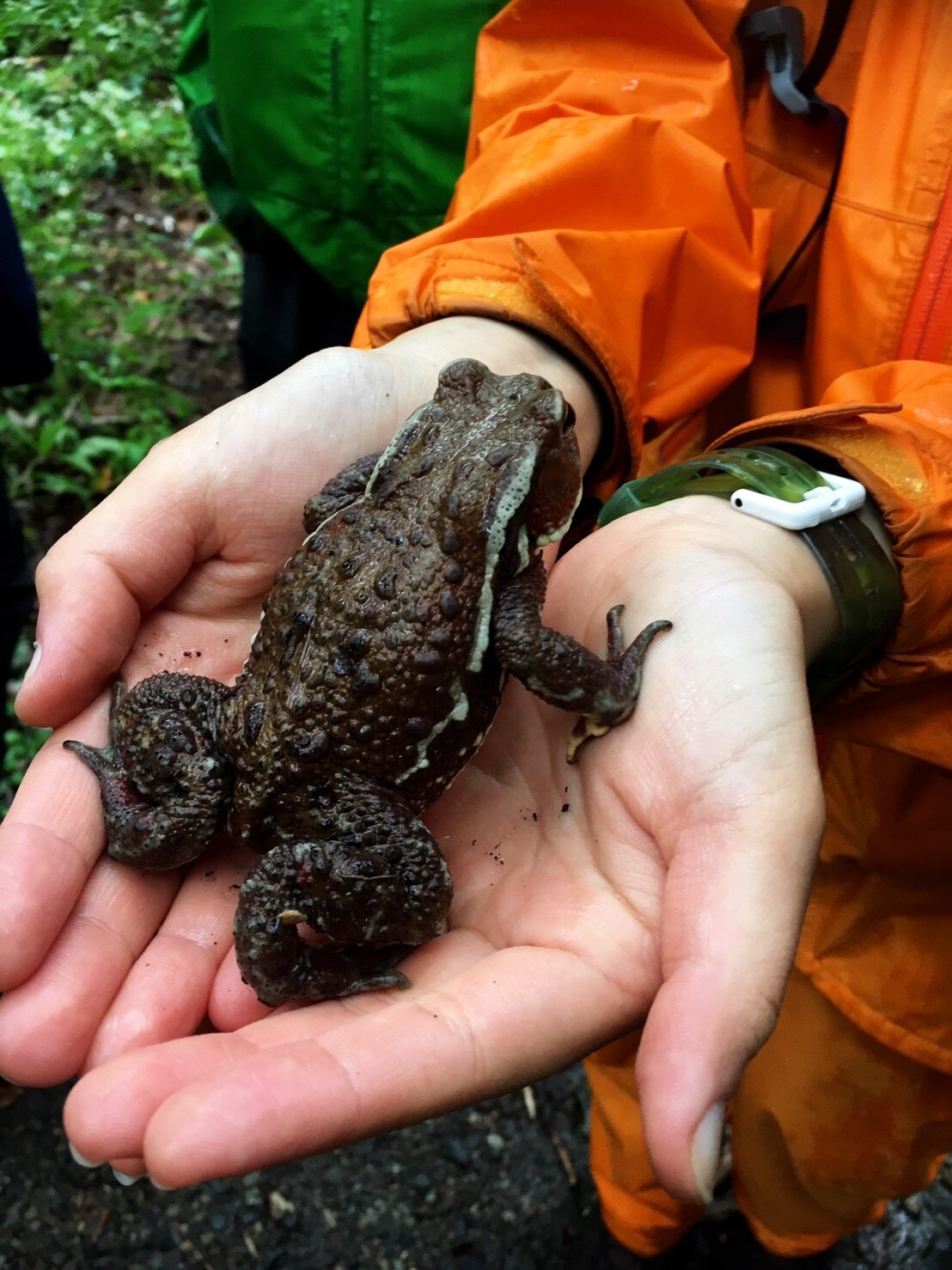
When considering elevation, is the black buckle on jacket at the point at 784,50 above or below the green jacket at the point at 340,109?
above

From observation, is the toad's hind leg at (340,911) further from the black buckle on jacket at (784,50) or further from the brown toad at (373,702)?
the black buckle on jacket at (784,50)

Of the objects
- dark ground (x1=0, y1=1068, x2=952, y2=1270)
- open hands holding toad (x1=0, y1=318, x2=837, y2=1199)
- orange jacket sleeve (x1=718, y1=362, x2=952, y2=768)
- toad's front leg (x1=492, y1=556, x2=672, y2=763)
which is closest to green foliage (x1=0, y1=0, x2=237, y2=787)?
dark ground (x1=0, y1=1068, x2=952, y2=1270)

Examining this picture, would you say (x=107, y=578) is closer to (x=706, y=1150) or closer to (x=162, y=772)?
(x=162, y=772)

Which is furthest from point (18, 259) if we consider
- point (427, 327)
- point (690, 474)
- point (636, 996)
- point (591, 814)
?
point (636, 996)

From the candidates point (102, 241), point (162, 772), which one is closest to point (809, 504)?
point (162, 772)

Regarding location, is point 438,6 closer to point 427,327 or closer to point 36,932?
point 427,327

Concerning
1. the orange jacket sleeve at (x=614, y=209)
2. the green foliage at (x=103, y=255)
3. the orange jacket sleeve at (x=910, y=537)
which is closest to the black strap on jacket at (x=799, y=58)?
the orange jacket sleeve at (x=614, y=209)

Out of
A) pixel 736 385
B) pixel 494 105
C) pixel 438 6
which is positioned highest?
pixel 438 6
